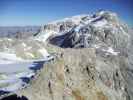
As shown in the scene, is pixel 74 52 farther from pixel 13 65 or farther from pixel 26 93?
pixel 13 65

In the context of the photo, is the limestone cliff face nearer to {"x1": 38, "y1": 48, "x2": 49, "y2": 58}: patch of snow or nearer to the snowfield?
the snowfield

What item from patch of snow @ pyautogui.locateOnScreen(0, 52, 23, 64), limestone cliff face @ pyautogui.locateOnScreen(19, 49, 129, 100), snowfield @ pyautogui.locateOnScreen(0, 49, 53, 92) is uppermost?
limestone cliff face @ pyautogui.locateOnScreen(19, 49, 129, 100)

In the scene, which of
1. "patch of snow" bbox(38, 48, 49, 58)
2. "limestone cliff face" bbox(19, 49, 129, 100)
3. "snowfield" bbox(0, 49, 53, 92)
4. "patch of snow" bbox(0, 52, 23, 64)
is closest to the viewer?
"limestone cliff face" bbox(19, 49, 129, 100)

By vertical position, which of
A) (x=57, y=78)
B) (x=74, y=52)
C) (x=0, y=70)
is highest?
(x=74, y=52)

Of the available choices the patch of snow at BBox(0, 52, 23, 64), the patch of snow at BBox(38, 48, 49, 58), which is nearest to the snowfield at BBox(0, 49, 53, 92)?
the patch of snow at BBox(0, 52, 23, 64)

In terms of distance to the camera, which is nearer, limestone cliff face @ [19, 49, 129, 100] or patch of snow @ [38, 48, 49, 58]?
limestone cliff face @ [19, 49, 129, 100]

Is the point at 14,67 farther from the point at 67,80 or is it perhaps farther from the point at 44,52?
the point at 67,80

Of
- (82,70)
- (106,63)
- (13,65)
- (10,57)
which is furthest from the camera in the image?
(10,57)

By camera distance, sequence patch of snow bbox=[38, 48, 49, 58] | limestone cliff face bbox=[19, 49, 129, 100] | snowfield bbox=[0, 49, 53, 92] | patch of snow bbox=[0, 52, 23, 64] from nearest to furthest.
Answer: limestone cliff face bbox=[19, 49, 129, 100]
snowfield bbox=[0, 49, 53, 92]
patch of snow bbox=[0, 52, 23, 64]
patch of snow bbox=[38, 48, 49, 58]

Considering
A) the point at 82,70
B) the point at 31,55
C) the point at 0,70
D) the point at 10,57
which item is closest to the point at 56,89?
the point at 82,70

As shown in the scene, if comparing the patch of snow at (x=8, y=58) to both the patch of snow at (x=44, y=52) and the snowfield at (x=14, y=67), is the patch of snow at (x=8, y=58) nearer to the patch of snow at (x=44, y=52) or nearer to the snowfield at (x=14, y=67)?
the snowfield at (x=14, y=67)

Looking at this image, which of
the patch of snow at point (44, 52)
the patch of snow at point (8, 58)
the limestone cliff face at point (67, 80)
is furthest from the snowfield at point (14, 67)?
the limestone cliff face at point (67, 80)
